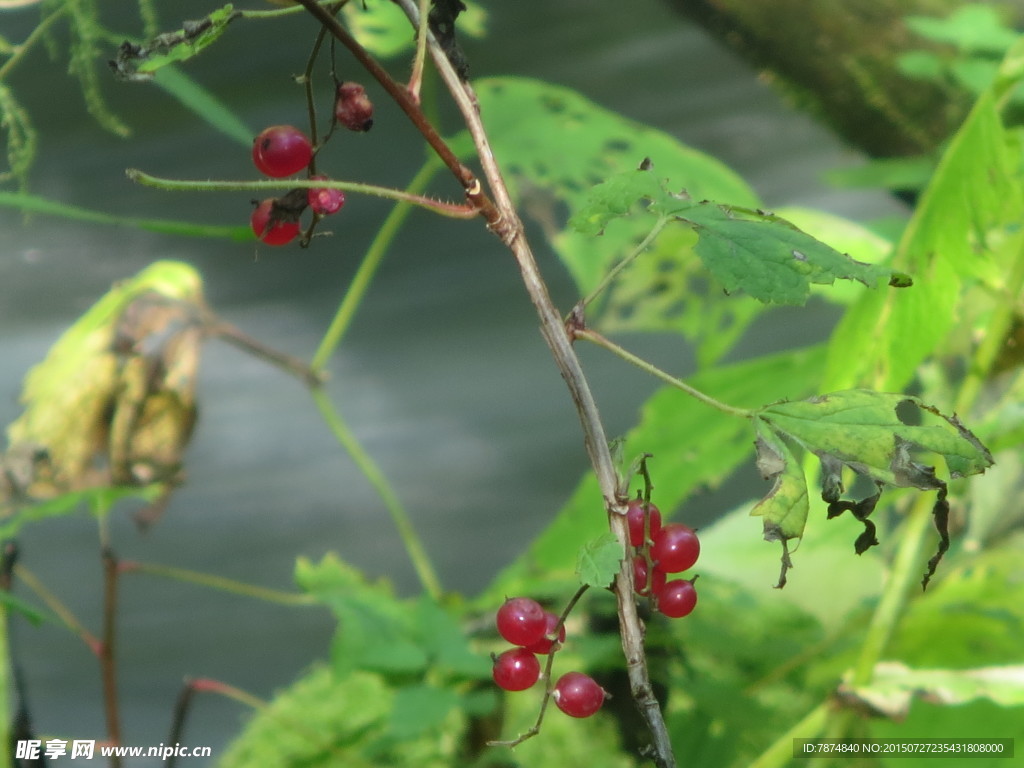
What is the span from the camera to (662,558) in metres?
0.24

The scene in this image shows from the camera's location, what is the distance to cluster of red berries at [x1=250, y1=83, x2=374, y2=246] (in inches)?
10.1

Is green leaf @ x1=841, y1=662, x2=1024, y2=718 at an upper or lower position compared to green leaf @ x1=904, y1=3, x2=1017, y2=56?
lower

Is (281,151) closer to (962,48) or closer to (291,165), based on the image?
(291,165)

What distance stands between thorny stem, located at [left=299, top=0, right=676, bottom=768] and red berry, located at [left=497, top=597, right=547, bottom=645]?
40 millimetres

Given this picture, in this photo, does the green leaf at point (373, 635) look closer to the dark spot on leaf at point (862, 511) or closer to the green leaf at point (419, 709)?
the green leaf at point (419, 709)

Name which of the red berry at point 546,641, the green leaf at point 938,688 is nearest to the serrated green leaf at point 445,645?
the green leaf at point 938,688

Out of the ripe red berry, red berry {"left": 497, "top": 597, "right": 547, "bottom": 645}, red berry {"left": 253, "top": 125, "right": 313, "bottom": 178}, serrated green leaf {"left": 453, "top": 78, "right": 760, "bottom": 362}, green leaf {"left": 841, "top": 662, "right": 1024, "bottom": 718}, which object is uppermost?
serrated green leaf {"left": 453, "top": 78, "right": 760, "bottom": 362}

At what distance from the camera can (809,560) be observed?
31.6 inches

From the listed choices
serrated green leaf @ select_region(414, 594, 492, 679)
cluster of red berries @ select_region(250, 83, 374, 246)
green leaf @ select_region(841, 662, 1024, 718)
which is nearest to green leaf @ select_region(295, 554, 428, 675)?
serrated green leaf @ select_region(414, 594, 492, 679)

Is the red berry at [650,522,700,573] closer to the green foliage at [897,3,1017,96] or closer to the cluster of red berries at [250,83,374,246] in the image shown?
the cluster of red berries at [250,83,374,246]

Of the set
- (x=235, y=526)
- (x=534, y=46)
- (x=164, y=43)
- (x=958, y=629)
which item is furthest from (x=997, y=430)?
(x=235, y=526)

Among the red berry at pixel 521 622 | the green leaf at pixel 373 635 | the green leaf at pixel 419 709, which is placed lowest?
the green leaf at pixel 419 709

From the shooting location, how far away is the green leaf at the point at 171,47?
9.0 inches

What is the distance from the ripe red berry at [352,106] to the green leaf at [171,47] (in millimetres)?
40
